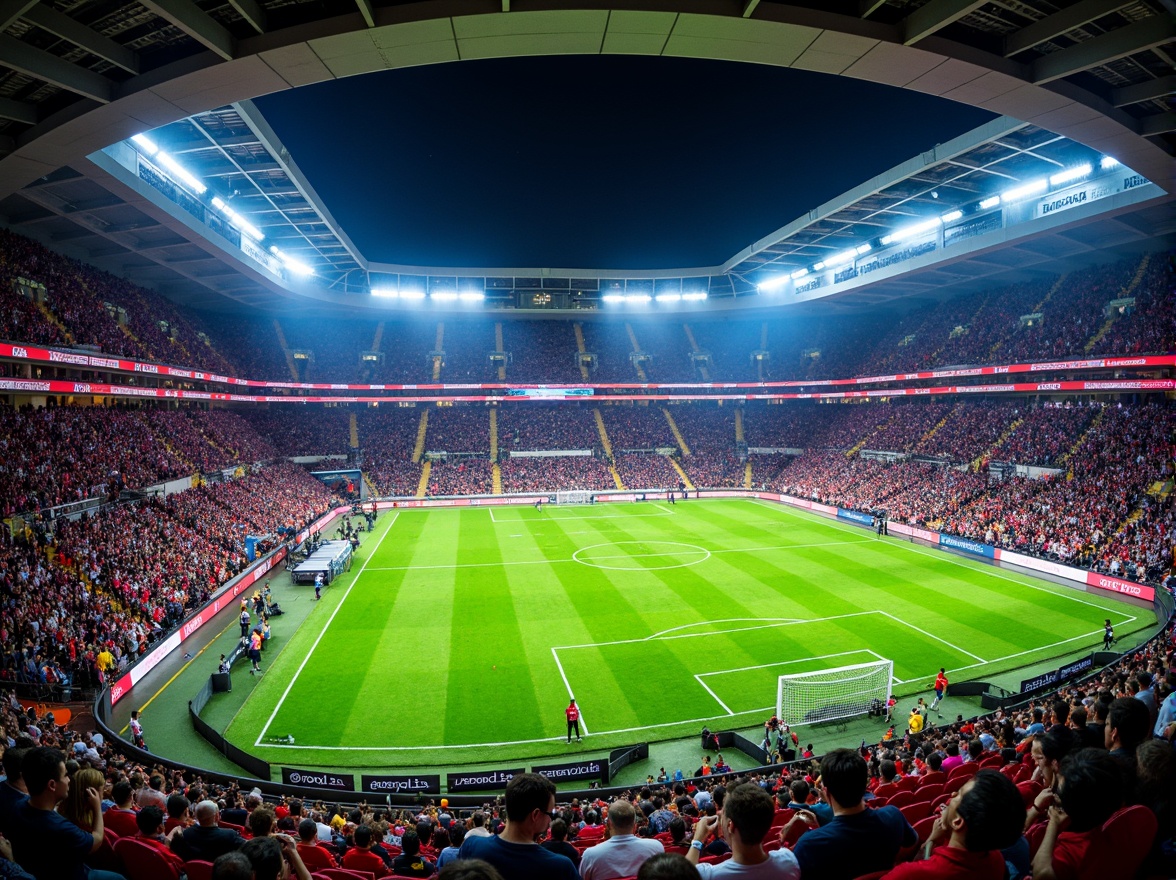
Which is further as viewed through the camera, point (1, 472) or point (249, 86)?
point (1, 472)

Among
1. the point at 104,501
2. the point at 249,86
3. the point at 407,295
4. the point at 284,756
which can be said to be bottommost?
the point at 284,756

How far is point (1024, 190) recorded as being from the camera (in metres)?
35.1

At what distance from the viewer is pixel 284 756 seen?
15.4 m

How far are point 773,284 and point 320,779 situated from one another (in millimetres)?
59111

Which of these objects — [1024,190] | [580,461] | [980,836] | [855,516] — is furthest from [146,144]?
[855,516]

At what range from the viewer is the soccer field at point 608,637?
55.1 feet

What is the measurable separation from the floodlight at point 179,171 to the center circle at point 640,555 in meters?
27.3

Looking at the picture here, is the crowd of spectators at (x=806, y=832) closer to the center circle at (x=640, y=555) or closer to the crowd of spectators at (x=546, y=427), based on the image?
the center circle at (x=640, y=555)

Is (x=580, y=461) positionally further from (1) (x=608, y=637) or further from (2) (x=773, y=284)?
(1) (x=608, y=637)

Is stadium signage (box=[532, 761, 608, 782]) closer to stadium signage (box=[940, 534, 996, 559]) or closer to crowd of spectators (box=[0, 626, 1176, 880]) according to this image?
crowd of spectators (box=[0, 626, 1176, 880])

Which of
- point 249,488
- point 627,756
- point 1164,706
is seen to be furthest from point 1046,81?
point 249,488

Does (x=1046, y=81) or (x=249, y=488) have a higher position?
(x=1046, y=81)

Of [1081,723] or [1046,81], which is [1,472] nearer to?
[1081,723]

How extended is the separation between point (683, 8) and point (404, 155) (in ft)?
83.4
